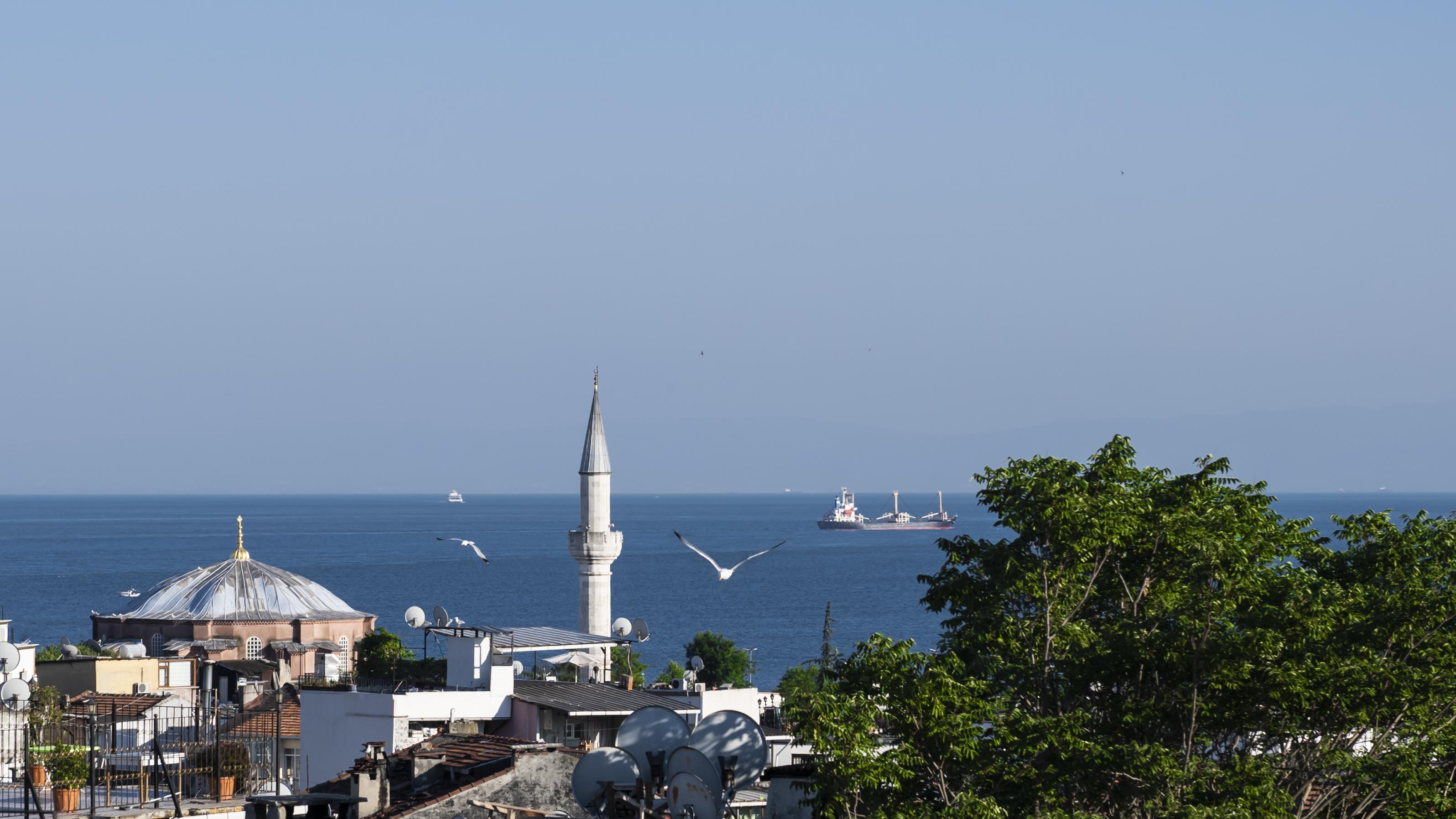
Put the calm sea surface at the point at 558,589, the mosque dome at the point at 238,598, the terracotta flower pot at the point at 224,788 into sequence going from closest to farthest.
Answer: the terracotta flower pot at the point at 224,788, the mosque dome at the point at 238,598, the calm sea surface at the point at 558,589

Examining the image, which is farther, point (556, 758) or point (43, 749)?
point (43, 749)

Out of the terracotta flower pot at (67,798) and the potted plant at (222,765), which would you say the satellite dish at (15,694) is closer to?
the potted plant at (222,765)

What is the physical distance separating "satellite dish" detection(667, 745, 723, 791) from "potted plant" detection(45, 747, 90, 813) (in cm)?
692

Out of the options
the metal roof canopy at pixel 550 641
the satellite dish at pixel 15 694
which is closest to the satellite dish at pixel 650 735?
the satellite dish at pixel 15 694

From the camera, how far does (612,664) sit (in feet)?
140

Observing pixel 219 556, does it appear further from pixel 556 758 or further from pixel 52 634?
pixel 556 758

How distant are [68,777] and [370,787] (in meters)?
3.63

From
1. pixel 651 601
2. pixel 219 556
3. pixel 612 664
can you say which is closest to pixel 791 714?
pixel 612 664

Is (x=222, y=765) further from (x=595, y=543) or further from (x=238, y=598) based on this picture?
(x=238, y=598)

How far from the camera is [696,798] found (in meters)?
13.9

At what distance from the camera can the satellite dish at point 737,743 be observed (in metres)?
14.6

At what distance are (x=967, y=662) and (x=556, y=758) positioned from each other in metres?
5.19

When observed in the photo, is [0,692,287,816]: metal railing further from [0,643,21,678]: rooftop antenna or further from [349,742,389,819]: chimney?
[0,643,21,678]: rooftop antenna

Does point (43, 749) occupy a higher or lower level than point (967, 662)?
lower
